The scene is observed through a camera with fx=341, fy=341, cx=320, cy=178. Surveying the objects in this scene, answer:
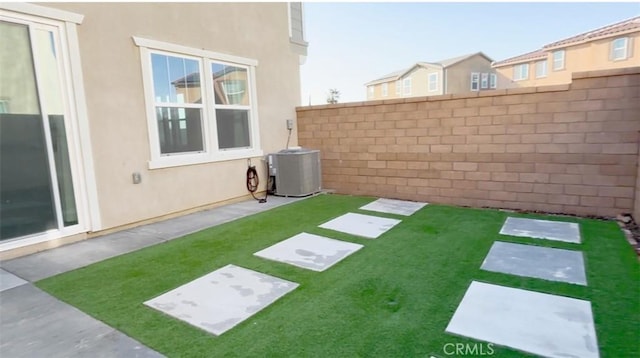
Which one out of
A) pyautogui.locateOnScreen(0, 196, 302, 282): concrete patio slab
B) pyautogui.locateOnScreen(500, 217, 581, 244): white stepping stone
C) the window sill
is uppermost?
the window sill

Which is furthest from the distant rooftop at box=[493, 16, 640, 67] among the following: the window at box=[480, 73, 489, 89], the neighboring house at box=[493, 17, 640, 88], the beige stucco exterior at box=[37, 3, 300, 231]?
the beige stucco exterior at box=[37, 3, 300, 231]

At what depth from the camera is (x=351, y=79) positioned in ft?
96.5

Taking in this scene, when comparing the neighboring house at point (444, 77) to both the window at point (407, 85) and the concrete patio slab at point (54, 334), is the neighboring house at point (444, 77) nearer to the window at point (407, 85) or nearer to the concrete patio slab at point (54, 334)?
the window at point (407, 85)

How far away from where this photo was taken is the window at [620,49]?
16.5m

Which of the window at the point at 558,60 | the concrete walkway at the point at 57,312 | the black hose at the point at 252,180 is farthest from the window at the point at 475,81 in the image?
the concrete walkway at the point at 57,312

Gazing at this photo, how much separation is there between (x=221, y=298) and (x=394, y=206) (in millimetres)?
3510

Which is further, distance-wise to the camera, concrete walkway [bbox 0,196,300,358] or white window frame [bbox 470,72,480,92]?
white window frame [bbox 470,72,480,92]

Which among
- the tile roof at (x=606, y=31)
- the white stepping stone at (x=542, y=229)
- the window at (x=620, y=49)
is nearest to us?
the white stepping stone at (x=542, y=229)

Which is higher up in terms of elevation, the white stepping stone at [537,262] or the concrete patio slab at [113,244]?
the concrete patio slab at [113,244]

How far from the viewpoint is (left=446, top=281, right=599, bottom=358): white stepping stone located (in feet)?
6.09

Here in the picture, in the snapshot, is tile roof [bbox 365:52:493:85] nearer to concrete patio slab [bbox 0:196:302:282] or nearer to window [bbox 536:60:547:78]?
window [bbox 536:60:547:78]

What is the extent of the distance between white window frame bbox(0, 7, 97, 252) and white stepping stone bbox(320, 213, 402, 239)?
2843 millimetres

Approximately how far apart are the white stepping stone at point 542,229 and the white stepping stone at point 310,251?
1922 millimetres

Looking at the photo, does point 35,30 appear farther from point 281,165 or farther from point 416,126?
point 416,126
